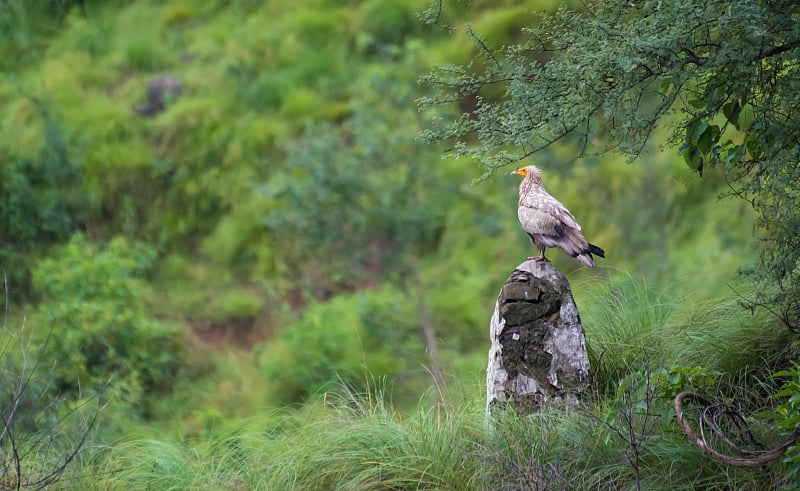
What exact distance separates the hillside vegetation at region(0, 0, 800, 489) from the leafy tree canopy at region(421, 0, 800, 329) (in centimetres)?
43

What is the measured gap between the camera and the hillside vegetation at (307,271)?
5.00 meters

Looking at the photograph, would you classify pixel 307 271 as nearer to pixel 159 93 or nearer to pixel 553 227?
pixel 159 93

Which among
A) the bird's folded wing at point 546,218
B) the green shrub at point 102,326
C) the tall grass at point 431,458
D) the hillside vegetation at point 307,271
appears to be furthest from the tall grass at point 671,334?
the green shrub at point 102,326

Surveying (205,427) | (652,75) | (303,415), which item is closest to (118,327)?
(205,427)

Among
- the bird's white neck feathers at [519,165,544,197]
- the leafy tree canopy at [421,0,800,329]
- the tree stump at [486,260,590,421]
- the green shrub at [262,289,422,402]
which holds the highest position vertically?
the leafy tree canopy at [421,0,800,329]

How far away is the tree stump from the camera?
5.26 metres

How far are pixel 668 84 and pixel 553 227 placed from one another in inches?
40.7

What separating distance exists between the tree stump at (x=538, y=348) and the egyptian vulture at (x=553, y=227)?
17 centimetres

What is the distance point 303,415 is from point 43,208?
8.30 metres

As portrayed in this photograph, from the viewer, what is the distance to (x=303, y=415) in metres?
6.02

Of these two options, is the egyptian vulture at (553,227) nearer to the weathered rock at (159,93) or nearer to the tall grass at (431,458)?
the tall grass at (431,458)

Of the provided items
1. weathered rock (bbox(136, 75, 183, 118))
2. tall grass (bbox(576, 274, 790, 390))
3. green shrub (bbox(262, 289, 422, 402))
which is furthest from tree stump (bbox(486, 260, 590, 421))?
weathered rock (bbox(136, 75, 183, 118))

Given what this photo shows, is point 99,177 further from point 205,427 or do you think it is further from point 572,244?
point 572,244

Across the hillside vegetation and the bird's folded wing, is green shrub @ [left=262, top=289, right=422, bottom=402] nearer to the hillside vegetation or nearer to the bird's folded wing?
the hillside vegetation
